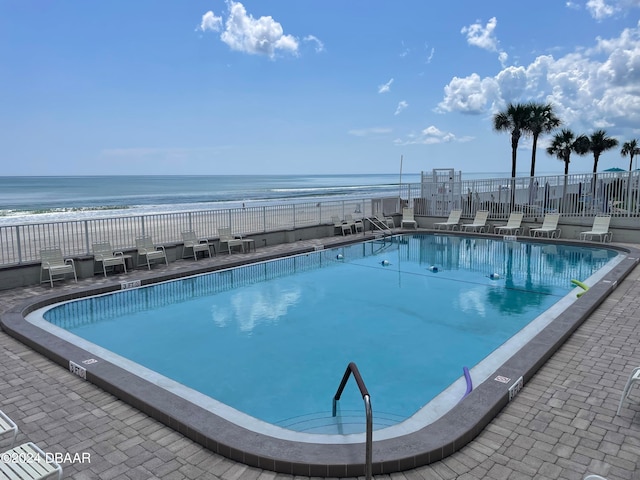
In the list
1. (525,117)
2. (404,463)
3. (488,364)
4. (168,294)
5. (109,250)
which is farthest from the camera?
(525,117)

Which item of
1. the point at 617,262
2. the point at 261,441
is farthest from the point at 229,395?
the point at 617,262

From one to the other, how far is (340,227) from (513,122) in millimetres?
15946

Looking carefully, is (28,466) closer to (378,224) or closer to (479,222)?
(378,224)

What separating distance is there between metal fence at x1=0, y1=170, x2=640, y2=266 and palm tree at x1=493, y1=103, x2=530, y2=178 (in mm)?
10088

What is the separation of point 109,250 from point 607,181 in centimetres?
1498

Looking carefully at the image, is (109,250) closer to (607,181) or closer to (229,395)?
(229,395)

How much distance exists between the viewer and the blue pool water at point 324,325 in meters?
5.71

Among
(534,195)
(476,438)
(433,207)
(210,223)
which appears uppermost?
(534,195)

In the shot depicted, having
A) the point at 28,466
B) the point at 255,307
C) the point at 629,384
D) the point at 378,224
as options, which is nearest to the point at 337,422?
the point at 629,384

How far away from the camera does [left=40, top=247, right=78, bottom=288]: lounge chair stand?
946 cm

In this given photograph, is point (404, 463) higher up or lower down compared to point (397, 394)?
higher up

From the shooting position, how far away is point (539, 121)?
88.0ft

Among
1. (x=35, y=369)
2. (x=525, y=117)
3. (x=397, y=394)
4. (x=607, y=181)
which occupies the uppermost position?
(x=525, y=117)

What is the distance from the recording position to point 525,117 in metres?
26.7
